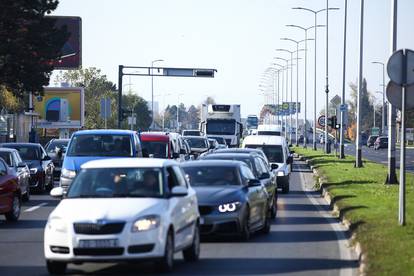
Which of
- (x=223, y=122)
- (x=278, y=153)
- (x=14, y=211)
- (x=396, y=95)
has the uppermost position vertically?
(x=396, y=95)

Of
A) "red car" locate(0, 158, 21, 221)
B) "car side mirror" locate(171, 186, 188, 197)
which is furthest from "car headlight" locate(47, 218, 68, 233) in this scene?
"red car" locate(0, 158, 21, 221)

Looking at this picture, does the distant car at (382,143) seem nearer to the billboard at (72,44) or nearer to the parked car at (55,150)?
the billboard at (72,44)

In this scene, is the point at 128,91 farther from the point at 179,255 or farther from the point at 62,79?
the point at 179,255

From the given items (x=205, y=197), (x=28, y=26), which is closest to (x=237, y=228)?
(x=205, y=197)

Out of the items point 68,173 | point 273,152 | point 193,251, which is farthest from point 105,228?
point 273,152

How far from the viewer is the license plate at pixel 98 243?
12898 millimetres

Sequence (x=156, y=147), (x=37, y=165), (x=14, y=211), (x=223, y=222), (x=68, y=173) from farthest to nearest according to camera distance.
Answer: (x=156, y=147)
(x=37, y=165)
(x=68, y=173)
(x=14, y=211)
(x=223, y=222)

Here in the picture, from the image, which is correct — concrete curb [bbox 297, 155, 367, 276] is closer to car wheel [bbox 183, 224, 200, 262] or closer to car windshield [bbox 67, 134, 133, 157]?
car wheel [bbox 183, 224, 200, 262]

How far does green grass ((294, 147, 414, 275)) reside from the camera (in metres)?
13.9

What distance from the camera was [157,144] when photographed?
34.3 m

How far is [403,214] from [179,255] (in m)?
4.86

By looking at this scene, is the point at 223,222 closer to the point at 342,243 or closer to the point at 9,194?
the point at 342,243

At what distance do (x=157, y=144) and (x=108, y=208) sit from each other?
21108 mm

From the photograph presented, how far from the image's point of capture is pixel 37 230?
20.9 m
